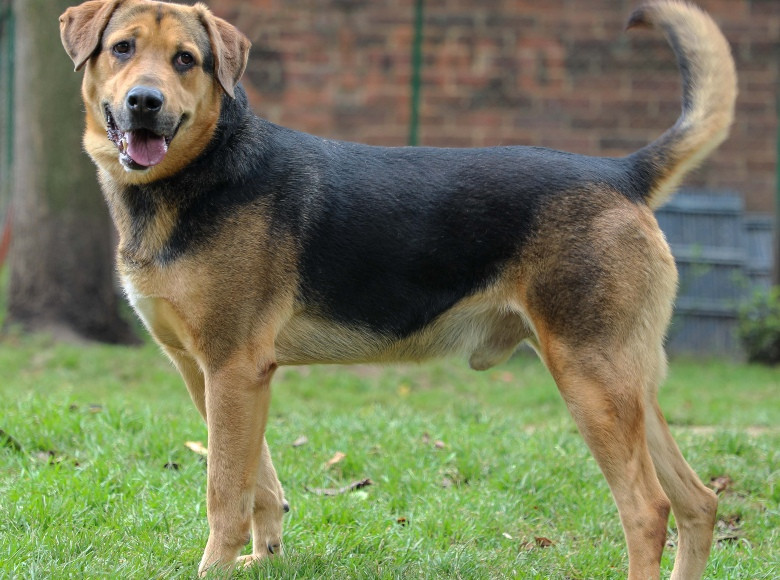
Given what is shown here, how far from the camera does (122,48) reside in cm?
413

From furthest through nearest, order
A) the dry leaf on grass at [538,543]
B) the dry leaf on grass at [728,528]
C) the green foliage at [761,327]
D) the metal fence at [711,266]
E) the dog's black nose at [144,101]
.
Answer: the metal fence at [711,266] < the green foliage at [761,327] < the dry leaf on grass at [728,528] < the dry leaf on grass at [538,543] < the dog's black nose at [144,101]

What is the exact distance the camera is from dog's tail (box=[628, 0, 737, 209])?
4359 millimetres

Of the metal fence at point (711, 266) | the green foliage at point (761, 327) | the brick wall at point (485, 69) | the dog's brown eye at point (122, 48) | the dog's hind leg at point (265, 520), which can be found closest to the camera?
the dog's brown eye at point (122, 48)

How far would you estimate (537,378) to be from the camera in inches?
365

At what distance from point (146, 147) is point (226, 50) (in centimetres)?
57

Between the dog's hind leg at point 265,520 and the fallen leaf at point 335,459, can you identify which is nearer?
the dog's hind leg at point 265,520

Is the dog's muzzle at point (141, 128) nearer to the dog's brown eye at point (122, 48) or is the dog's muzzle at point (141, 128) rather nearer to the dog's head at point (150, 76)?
the dog's head at point (150, 76)

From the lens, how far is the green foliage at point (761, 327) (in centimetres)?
1012

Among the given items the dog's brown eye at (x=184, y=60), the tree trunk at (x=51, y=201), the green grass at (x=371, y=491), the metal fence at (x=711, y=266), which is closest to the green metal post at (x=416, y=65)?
the metal fence at (x=711, y=266)

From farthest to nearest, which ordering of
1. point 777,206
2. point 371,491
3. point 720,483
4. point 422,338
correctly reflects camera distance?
1. point 777,206
2. point 720,483
3. point 371,491
4. point 422,338

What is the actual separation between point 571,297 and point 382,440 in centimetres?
219

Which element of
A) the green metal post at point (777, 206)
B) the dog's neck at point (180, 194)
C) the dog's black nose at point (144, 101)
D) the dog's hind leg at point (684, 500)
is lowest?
the green metal post at point (777, 206)

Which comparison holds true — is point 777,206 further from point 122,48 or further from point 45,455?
point 122,48

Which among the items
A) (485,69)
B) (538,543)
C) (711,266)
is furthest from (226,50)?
(711,266)
